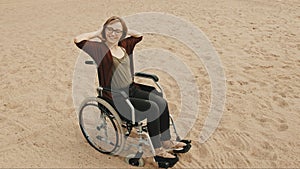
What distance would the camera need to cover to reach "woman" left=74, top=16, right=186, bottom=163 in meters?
2.78

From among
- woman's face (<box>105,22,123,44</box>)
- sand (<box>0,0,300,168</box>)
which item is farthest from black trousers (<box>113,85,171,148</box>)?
woman's face (<box>105,22,123,44</box>)

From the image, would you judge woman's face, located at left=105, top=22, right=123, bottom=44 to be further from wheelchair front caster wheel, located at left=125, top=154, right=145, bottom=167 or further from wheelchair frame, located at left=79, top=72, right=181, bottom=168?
wheelchair front caster wheel, located at left=125, top=154, right=145, bottom=167

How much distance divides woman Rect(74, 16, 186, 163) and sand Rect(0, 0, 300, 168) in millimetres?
323

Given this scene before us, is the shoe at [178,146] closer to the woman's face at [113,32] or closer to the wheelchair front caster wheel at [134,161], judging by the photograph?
the wheelchair front caster wheel at [134,161]

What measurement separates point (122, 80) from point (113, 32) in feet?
1.31

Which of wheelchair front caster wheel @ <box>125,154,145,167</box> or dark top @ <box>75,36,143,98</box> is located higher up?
dark top @ <box>75,36,143,98</box>

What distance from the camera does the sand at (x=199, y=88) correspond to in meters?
3.10

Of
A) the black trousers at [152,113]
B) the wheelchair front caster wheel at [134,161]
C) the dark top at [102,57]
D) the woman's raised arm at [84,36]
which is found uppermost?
the woman's raised arm at [84,36]

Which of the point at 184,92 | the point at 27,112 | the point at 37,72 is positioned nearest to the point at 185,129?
the point at 184,92

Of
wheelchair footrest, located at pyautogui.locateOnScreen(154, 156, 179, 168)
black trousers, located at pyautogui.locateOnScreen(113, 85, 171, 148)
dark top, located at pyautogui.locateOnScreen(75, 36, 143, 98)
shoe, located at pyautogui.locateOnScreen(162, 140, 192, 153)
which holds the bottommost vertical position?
wheelchair footrest, located at pyautogui.locateOnScreen(154, 156, 179, 168)

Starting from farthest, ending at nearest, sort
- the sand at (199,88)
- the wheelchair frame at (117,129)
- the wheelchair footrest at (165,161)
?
the sand at (199,88), the wheelchair footrest at (165,161), the wheelchair frame at (117,129)

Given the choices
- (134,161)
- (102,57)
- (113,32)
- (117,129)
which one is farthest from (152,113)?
(113,32)

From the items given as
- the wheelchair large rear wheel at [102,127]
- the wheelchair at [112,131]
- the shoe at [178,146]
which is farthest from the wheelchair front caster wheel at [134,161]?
the shoe at [178,146]

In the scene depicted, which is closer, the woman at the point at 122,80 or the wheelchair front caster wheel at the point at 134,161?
the woman at the point at 122,80
